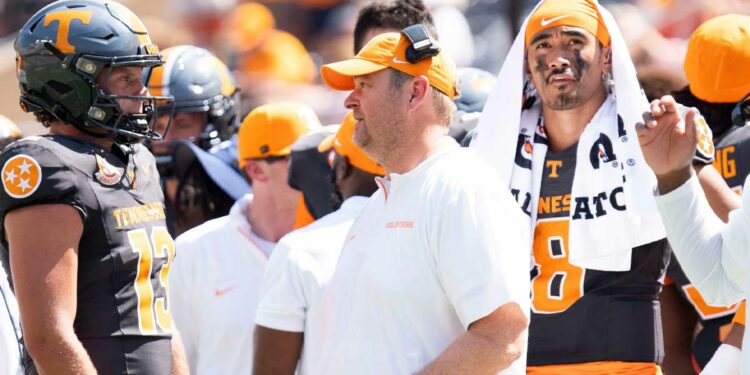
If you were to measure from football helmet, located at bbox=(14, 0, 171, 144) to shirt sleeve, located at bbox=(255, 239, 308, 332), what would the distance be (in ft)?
2.05

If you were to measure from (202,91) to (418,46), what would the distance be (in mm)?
3764

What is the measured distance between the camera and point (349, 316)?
3.65 m

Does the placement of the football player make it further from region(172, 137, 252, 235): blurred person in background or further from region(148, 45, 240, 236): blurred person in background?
region(148, 45, 240, 236): blurred person in background

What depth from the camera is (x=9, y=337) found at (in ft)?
14.0

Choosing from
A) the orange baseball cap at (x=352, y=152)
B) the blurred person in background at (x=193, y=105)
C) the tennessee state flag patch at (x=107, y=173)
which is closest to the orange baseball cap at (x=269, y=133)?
the blurred person in background at (x=193, y=105)

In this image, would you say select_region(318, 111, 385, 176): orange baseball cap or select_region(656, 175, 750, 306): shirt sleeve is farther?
select_region(318, 111, 385, 176): orange baseball cap

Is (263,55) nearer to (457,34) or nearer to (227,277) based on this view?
(457,34)

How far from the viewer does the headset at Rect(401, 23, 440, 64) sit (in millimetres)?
3787

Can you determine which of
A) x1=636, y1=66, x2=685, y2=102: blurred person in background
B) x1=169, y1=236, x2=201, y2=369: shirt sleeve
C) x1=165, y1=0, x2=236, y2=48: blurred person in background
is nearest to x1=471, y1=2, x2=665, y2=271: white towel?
x1=169, y1=236, x2=201, y2=369: shirt sleeve

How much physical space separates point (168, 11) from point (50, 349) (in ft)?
25.2

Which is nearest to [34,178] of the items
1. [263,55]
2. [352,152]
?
[352,152]

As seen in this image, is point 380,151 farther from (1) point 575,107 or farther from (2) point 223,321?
(2) point 223,321

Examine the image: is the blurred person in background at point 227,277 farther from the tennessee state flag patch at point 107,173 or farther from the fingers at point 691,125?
the fingers at point 691,125

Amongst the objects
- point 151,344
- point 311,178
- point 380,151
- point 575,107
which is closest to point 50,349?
point 151,344
